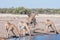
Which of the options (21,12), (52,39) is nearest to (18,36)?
(52,39)

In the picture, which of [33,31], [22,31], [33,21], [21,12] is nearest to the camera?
[22,31]

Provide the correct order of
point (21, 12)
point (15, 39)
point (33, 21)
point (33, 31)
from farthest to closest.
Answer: point (21, 12) < point (33, 21) < point (33, 31) < point (15, 39)

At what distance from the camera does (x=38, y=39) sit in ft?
66.8

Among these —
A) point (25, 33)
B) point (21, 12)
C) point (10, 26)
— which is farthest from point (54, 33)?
point (21, 12)

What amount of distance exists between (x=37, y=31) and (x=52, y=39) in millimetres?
4111

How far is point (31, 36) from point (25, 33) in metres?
0.56

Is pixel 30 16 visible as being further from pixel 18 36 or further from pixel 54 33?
pixel 18 36

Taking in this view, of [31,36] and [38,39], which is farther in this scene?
[31,36]

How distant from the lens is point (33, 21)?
1099 inches

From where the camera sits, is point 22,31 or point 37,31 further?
point 37,31

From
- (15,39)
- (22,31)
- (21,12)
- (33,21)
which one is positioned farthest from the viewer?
(21,12)

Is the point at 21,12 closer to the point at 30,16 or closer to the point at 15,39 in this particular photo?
the point at 30,16

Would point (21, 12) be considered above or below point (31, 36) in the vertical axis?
below

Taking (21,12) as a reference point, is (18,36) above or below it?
above
